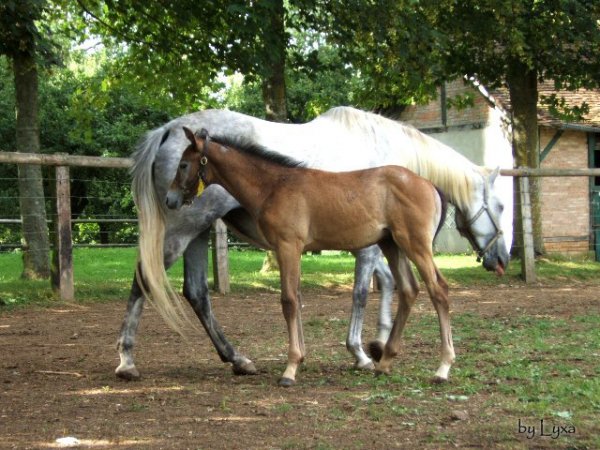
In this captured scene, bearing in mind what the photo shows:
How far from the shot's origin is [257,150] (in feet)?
22.5

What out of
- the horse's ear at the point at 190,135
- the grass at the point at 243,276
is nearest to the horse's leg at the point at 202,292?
the horse's ear at the point at 190,135

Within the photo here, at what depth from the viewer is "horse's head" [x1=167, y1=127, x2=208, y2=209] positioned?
657 centimetres

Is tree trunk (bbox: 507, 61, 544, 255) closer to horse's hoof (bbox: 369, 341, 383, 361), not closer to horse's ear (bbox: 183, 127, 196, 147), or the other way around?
horse's hoof (bbox: 369, 341, 383, 361)

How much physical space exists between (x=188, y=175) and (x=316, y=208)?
928 mm

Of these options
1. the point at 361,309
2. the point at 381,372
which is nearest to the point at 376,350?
the point at 361,309

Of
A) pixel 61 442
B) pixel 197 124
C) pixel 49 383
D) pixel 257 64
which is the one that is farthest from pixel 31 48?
pixel 61 442

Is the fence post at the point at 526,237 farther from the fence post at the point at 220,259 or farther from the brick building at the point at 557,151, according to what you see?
the brick building at the point at 557,151

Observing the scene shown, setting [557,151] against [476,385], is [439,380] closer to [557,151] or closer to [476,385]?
[476,385]

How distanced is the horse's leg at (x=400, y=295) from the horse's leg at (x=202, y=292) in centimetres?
106

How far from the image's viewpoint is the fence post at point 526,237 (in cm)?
1596

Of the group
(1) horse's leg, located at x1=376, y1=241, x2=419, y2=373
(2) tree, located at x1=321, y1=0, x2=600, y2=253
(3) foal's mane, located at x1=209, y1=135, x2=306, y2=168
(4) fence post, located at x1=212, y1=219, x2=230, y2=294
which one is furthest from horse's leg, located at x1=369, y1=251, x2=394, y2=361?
(4) fence post, located at x1=212, y1=219, x2=230, y2=294

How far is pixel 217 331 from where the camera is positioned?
7.43m

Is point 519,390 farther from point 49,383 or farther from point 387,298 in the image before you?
point 49,383

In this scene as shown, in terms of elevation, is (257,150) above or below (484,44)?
below
